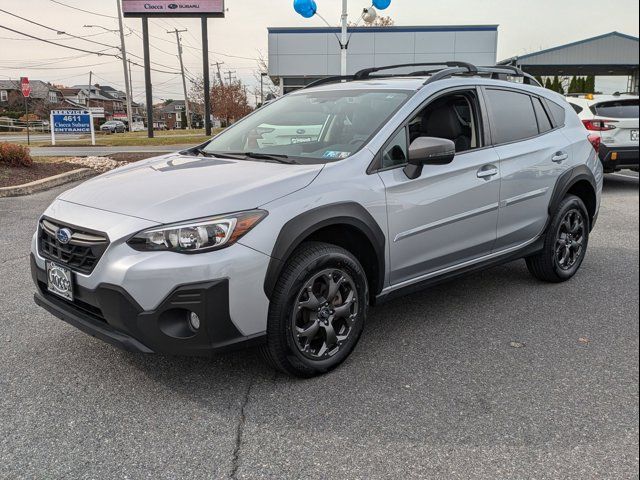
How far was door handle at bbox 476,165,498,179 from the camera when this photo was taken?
155 inches

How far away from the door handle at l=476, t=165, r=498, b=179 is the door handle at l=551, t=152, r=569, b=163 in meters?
0.81

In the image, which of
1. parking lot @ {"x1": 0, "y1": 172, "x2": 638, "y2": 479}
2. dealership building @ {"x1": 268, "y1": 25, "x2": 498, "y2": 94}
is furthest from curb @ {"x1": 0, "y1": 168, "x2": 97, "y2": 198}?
dealership building @ {"x1": 268, "y1": 25, "x2": 498, "y2": 94}

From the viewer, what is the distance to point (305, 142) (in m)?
3.79

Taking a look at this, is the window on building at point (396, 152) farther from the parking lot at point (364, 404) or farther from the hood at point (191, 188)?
the parking lot at point (364, 404)

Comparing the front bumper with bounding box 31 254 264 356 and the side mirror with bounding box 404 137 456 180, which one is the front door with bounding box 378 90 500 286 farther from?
the front bumper with bounding box 31 254 264 356

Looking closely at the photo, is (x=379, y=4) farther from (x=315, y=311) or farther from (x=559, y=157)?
(x=315, y=311)

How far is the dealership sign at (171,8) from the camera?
28.2 m

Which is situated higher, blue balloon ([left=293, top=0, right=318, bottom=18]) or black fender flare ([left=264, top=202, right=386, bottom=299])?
blue balloon ([left=293, top=0, right=318, bottom=18])

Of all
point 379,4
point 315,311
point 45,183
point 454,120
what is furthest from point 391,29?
point 315,311

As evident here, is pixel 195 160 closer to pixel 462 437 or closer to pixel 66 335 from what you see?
pixel 66 335

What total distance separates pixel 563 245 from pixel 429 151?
2.06m

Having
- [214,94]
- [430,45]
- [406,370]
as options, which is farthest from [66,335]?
[214,94]

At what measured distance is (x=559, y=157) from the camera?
15.1 ft

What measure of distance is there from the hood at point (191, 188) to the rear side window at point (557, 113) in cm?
261
